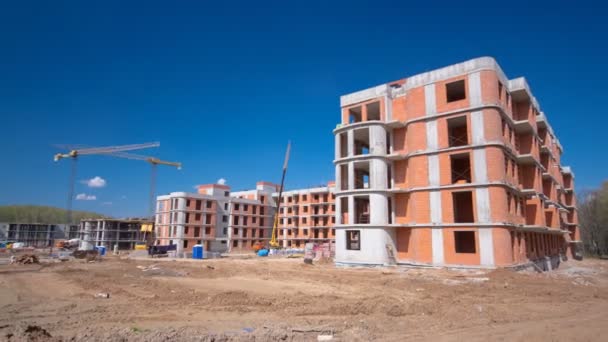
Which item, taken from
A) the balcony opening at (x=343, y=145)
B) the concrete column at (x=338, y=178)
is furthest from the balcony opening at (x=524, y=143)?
the concrete column at (x=338, y=178)

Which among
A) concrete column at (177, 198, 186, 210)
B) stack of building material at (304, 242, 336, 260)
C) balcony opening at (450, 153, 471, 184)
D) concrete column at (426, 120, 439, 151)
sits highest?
concrete column at (426, 120, 439, 151)

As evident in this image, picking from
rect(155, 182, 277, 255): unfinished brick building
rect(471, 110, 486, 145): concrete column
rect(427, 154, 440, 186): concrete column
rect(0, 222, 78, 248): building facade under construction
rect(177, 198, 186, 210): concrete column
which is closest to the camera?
Answer: rect(471, 110, 486, 145): concrete column

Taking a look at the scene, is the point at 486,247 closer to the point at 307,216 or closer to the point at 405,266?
the point at 405,266

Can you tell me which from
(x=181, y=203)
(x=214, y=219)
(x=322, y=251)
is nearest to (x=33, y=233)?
(x=181, y=203)

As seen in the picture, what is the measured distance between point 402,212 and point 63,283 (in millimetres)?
22925

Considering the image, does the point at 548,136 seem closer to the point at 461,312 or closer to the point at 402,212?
the point at 402,212

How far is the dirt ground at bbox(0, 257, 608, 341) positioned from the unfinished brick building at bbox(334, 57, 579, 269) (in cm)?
797

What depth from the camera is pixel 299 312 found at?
424 inches

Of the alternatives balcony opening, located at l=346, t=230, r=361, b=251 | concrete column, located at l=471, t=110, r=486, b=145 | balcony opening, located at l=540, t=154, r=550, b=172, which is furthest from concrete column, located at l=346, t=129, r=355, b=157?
balcony opening, located at l=540, t=154, r=550, b=172

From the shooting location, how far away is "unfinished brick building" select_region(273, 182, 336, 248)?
228 feet

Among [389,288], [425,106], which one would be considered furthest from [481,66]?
[389,288]

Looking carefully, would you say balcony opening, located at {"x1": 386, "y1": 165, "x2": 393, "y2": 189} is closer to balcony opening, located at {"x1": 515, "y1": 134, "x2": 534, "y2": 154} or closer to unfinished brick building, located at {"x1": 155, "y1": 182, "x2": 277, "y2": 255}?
balcony opening, located at {"x1": 515, "y1": 134, "x2": 534, "y2": 154}

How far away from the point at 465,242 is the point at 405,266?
6.47 m

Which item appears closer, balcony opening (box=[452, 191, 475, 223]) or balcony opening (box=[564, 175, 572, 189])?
balcony opening (box=[452, 191, 475, 223])
